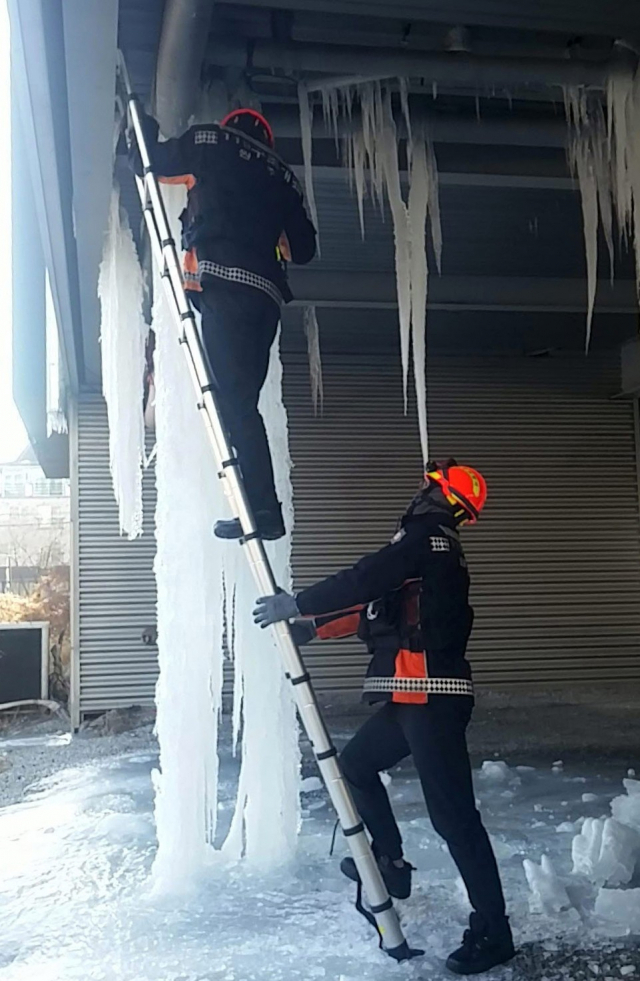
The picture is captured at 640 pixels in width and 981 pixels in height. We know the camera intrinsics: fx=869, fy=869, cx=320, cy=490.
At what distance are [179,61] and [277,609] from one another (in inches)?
84.0

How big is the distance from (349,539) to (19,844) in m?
4.87

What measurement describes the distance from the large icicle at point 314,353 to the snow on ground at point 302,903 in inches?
147

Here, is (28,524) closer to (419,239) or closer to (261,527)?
(419,239)

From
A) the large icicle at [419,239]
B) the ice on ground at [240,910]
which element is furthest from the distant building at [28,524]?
the ice on ground at [240,910]

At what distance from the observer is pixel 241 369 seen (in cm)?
298

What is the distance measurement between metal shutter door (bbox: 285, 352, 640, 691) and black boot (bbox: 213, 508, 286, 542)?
5.67 metres

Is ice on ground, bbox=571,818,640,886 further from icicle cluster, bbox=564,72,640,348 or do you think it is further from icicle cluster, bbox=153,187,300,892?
icicle cluster, bbox=564,72,640,348

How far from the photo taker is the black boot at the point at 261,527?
2850mm

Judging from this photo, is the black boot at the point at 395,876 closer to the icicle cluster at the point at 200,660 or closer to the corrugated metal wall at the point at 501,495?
the icicle cluster at the point at 200,660

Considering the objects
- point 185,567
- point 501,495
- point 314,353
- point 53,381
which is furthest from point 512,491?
point 185,567

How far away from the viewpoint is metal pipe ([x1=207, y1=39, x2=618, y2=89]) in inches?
141

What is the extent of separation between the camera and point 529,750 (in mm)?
6438

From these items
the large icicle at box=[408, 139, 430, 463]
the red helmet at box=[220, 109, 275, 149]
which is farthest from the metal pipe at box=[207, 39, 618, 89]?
the large icicle at box=[408, 139, 430, 463]

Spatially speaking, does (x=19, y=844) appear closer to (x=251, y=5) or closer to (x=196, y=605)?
(x=196, y=605)
